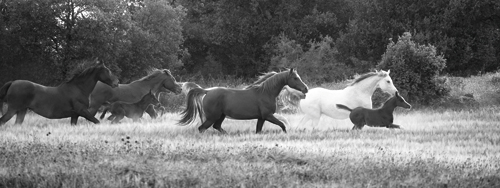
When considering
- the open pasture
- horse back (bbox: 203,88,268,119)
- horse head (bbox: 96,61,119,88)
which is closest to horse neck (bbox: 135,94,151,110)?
Result: horse head (bbox: 96,61,119,88)

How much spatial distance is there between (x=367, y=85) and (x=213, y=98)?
425 cm

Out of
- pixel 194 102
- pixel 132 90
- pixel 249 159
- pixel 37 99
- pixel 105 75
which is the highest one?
pixel 105 75

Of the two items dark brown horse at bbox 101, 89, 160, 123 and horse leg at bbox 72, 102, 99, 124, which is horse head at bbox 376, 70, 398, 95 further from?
horse leg at bbox 72, 102, 99, 124

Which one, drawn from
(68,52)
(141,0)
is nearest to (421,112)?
(68,52)

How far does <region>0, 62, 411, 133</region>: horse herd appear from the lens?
43.7 ft

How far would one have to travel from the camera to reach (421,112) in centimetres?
2108

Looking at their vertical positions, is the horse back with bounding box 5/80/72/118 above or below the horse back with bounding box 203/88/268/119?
below

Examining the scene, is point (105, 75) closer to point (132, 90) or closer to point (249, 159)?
point (132, 90)

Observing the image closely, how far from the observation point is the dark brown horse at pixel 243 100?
43.5 ft

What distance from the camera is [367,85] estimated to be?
49.7ft

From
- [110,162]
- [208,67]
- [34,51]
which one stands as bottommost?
[110,162]

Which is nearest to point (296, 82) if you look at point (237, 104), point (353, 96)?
point (237, 104)

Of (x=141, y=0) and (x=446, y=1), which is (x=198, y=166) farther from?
(x=141, y=0)

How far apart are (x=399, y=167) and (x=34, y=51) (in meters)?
26.1
